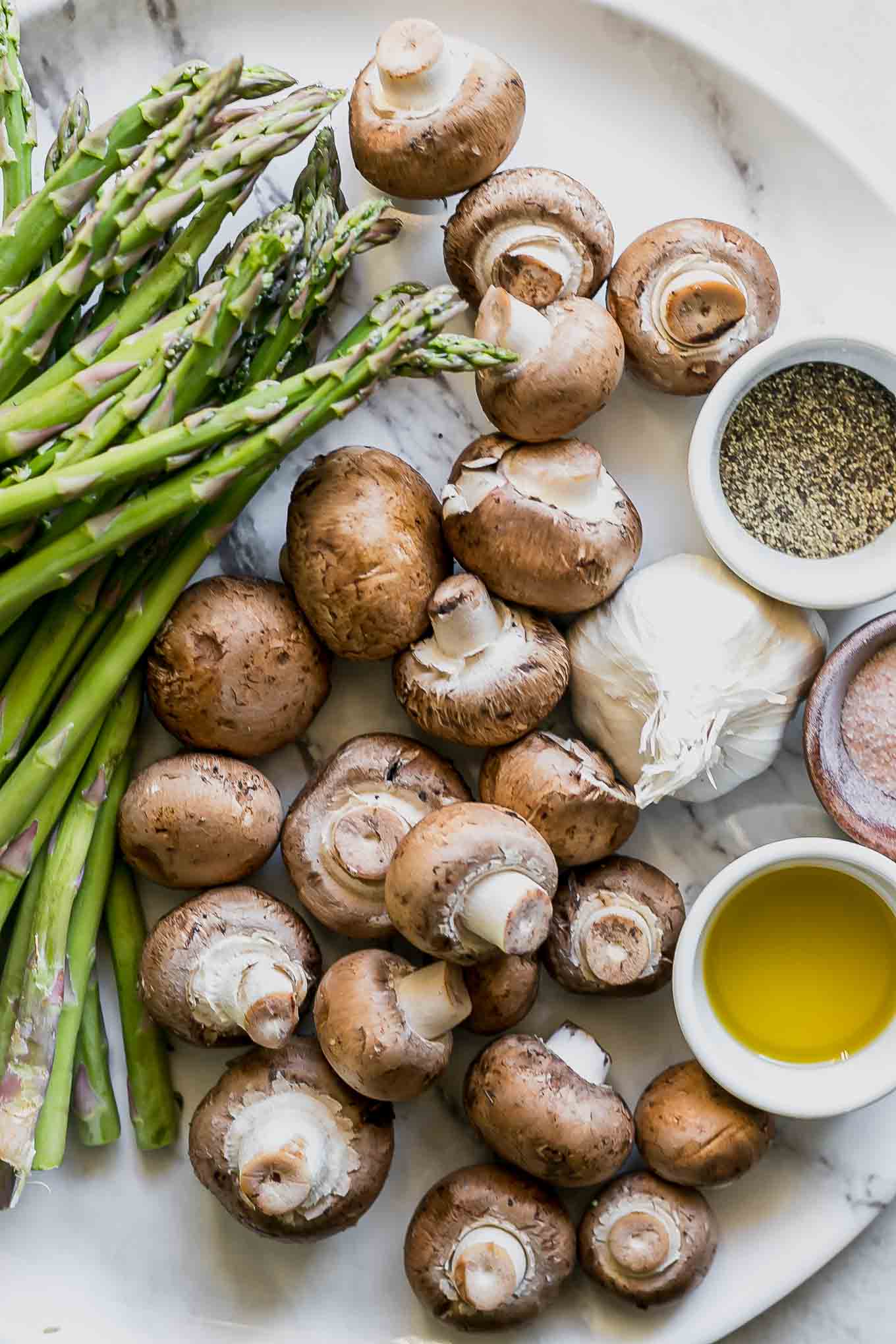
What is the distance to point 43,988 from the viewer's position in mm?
1509

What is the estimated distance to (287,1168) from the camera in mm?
1436

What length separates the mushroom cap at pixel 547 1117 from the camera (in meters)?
1.47

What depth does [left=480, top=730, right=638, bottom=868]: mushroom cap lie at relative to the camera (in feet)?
4.98

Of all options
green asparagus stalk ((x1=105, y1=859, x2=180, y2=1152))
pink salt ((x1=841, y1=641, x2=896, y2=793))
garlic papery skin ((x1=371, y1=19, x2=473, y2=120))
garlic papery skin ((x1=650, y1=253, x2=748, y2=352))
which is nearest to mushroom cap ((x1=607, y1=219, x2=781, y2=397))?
garlic papery skin ((x1=650, y1=253, x2=748, y2=352))

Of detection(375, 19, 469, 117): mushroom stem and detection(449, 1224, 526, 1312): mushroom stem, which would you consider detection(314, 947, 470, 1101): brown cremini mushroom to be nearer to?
detection(449, 1224, 526, 1312): mushroom stem

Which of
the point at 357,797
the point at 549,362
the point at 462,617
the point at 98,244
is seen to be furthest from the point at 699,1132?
the point at 98,244

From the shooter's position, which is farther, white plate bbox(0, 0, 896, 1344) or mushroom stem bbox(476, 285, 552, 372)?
white plate bbox(0, 0, 896, 1344)

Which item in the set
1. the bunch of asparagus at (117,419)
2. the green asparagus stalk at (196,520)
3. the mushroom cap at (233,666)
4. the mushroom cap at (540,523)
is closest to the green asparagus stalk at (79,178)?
the bunch of asparagus at (117,419)

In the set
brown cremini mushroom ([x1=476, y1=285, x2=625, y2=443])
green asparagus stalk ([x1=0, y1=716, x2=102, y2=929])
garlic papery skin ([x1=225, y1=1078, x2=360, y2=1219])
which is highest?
brown cremini mushroom ([x1=476, y1=285, x2=625, y2=443])

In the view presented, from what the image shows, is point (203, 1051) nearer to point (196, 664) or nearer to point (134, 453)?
point (196, 664)

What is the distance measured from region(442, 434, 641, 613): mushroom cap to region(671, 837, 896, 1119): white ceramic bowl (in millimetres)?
387

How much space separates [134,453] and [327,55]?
27.6 inches

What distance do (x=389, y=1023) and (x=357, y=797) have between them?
0.92 ft

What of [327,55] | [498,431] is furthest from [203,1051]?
[327,55]
